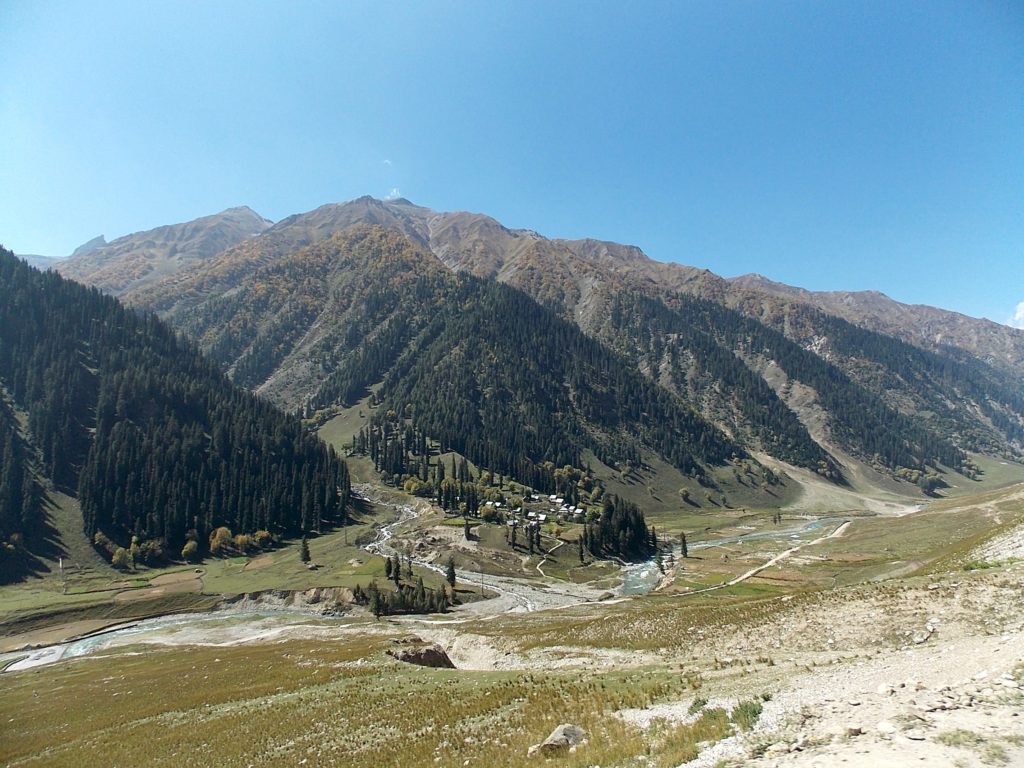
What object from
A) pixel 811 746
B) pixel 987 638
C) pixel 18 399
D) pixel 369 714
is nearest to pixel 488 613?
pixel 369 714

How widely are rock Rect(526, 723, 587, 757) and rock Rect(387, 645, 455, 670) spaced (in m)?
31.7

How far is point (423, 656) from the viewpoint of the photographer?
49906 mm

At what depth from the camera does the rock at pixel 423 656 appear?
48438 millimetres

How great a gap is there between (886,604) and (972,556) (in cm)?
2662

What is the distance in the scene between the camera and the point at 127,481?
174 meters

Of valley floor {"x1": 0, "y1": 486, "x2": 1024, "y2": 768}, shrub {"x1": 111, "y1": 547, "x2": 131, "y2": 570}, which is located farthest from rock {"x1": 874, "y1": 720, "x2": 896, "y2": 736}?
shrub {"x1": 111, "y1": 547, "x2": 131, "y2": 570}

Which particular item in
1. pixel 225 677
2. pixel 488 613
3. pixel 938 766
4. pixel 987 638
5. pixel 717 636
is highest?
pixel 938 766

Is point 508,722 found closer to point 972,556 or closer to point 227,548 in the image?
point 972,556

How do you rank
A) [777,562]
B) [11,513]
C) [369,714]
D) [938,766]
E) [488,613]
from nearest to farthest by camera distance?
1. [938,766]
2. [369,714]
3. [488,613]
4. [777,562]
5. [11,513]

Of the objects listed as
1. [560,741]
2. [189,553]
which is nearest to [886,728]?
[560,741]

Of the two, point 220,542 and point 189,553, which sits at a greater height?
point 220,542

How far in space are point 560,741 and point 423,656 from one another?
116 ft

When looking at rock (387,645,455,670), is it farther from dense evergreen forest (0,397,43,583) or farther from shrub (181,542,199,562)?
A: dense evergreen forest (0,397,43,583)

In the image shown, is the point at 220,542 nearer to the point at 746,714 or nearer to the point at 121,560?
the point at 121,560
